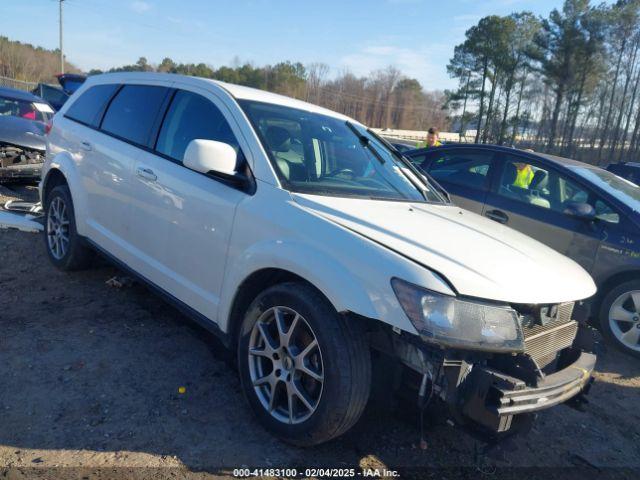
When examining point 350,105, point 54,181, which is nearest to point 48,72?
point 350,105

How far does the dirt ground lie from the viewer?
253 cm

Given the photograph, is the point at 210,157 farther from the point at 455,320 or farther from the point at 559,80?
the point at 559,80

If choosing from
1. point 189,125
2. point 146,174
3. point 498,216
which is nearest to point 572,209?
point 498,216

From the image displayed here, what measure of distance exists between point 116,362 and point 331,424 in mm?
1664

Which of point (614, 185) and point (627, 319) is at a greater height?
point (614, 185)

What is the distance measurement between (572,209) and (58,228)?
16.2ft

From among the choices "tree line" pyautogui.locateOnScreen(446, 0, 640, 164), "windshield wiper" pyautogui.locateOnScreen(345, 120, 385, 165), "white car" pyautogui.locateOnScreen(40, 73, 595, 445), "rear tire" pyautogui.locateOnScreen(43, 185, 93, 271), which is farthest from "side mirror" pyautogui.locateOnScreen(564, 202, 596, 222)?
"tree line" pyautogui.locateOnScreen(446, 0, 640, 164)

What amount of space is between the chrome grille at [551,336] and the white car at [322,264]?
1 cm

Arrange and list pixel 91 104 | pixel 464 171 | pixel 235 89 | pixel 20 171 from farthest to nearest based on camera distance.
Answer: pixel 20 171 → pixel 464 171 → pixel 91 104 → pixel 235 89

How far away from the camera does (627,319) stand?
4781 millimetres

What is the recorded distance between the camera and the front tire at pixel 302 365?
94.0 inches

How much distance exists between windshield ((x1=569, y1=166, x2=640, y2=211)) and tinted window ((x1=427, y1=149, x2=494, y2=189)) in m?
0.93

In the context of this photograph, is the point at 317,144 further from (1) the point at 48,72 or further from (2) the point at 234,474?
(1) the point at 48,72

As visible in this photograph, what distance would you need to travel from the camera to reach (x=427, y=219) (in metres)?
2.98
